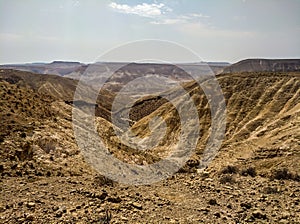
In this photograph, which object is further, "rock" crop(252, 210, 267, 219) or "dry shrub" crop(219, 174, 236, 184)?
"dry shrub" crop(219, 174, 236, 184)

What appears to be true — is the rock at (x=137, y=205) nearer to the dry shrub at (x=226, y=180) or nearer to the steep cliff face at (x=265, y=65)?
the dry shrub at (x=226, y=180)

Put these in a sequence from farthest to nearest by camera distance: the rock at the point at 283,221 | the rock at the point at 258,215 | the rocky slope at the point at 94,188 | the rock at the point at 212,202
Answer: the rock at the point at 212,202 → the rock at the point at 258,215 → the rock at the point at 283,221 → the rocky slope at the point at 94,188

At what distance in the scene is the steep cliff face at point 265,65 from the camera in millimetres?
161500

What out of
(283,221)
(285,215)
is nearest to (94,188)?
(283,221)

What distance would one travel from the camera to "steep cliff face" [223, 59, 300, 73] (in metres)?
162

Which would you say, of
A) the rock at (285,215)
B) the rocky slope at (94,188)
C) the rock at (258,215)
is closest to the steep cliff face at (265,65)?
the rocky slope at (94,188)

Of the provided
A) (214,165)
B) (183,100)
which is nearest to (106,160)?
(214,165)

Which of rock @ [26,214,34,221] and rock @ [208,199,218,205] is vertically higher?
rock @ [26,214,34,221]

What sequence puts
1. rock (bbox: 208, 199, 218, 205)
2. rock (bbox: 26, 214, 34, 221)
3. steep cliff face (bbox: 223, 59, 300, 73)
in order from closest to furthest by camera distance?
rock (bbox: 26, 214, 34, 221) < rock (bbox: 208, 199, 218, 205) < steep cliff face (bbox: 223, 59, 300, 73)

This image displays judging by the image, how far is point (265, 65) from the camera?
566ft

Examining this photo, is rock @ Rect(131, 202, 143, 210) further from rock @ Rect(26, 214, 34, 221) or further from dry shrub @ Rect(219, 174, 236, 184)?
dry shrub @ Rect(219, 174, 236, 184)

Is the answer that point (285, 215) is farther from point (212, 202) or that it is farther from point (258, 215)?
point (212, 202)

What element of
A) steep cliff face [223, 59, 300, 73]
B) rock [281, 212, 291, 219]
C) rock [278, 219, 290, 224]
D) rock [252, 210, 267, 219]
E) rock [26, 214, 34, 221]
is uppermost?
steep cliff face [223, 59, 300, 73]

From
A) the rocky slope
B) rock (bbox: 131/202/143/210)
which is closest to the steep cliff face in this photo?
the rocky slope
